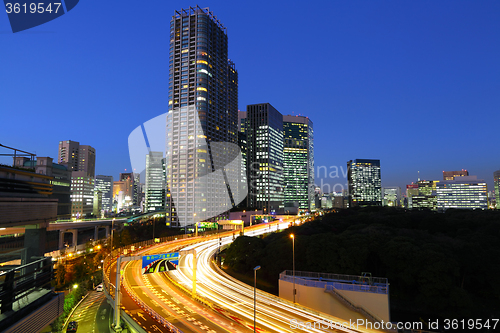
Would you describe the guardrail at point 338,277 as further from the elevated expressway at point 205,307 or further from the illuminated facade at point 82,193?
the illuminated facade at point 82,193

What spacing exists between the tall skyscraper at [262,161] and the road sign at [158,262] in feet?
493

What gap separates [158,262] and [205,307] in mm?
8289

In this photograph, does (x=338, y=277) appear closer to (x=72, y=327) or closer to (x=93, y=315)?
(x=72, y=327)

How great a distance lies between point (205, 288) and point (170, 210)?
88472 millimetres

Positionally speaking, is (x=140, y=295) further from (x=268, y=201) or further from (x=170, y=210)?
(x=268, y=201)

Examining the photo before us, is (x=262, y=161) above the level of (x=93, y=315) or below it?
above

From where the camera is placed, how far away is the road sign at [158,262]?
101 feet

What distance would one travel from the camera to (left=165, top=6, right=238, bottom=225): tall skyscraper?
118125mm

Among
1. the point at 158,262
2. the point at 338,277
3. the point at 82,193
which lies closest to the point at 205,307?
the point at 158,262

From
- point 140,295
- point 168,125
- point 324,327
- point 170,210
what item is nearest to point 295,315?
point 324,327

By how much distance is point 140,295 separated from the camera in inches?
1196

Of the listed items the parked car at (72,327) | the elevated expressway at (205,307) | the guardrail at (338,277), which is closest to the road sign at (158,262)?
the elevated expressway at (205,307)

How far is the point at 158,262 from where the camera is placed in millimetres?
31938

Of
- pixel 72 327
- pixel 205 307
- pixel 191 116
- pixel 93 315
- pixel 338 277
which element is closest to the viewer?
pixel 205 307
